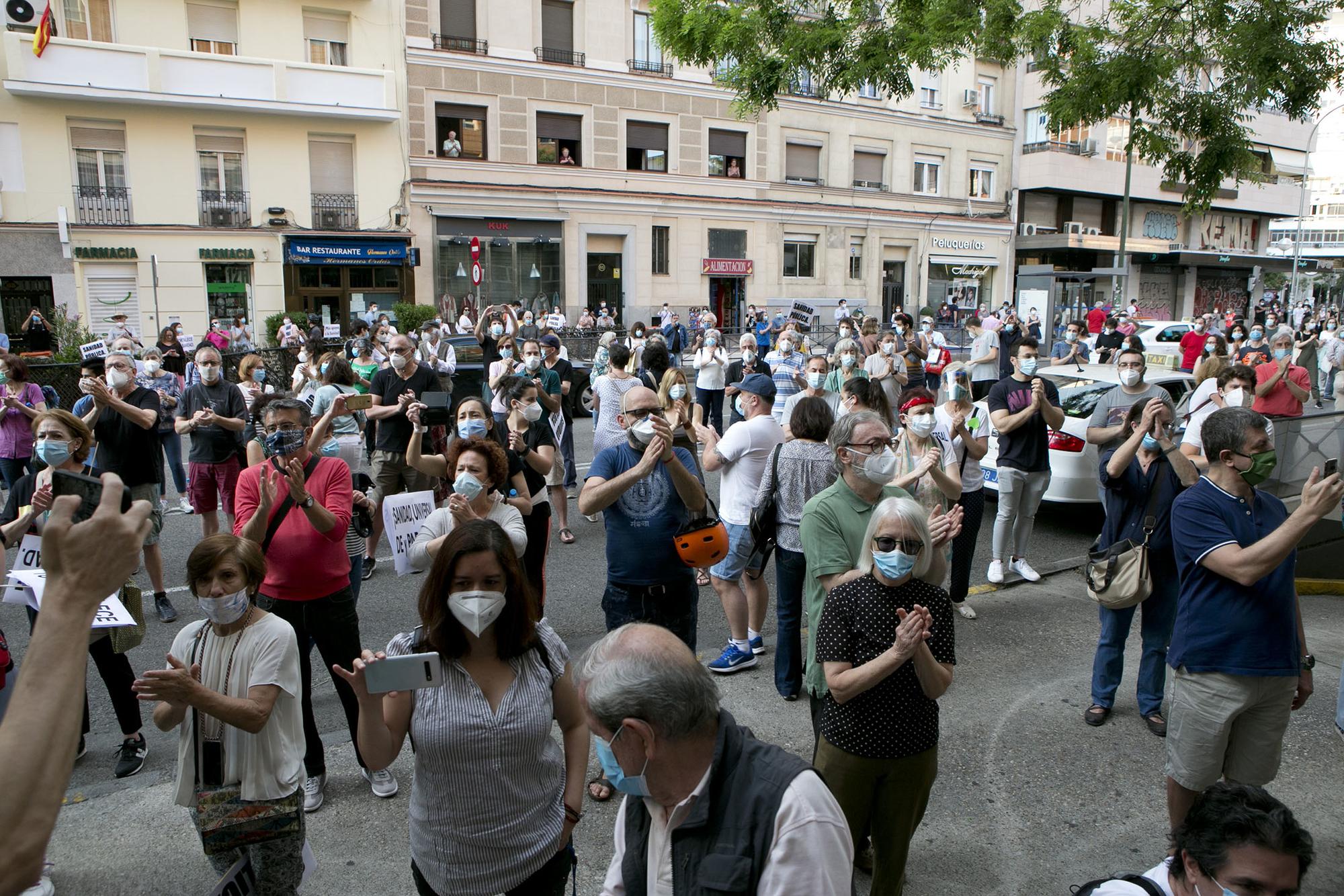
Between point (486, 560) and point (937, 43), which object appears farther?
point (937, 43)

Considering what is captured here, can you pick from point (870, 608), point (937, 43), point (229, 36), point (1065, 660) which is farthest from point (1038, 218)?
point (870, 608)

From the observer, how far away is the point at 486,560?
2814 millimetres

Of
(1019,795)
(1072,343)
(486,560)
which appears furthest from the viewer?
(1072,343)

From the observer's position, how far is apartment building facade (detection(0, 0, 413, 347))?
23.6 metres

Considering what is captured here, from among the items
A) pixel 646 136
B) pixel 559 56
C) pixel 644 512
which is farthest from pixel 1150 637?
pixel 646 136

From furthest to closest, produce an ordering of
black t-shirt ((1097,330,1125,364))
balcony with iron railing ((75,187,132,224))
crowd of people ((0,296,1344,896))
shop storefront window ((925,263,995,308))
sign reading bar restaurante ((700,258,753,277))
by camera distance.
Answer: shop storefront window ((925,263,995,308)) < sign reading bar restaurante ((700,258,753,277)) < balcony with iron railing ((75,187,132,224)) < black t-shirt ((1097,330,1125,364)) < crowd of people ((0,296,1344,896))

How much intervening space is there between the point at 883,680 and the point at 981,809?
1.72m

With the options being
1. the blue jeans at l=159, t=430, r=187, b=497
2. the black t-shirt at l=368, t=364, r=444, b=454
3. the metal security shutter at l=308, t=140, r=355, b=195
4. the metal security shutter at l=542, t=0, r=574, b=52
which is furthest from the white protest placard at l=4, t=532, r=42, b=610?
the metal security shutter at l=542, t=0, r=574, b=52

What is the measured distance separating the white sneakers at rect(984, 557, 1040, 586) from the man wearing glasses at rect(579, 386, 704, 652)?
149 inches

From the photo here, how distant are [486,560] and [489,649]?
27cm

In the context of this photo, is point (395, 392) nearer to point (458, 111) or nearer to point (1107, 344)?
point (1107, 344)

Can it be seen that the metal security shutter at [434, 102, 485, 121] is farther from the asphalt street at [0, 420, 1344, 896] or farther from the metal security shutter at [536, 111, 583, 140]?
the asphalt street at [0, 420, 1344, 896]

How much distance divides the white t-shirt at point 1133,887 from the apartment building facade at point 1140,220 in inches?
1428

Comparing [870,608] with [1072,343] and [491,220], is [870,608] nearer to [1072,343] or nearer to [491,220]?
[1072,343]
